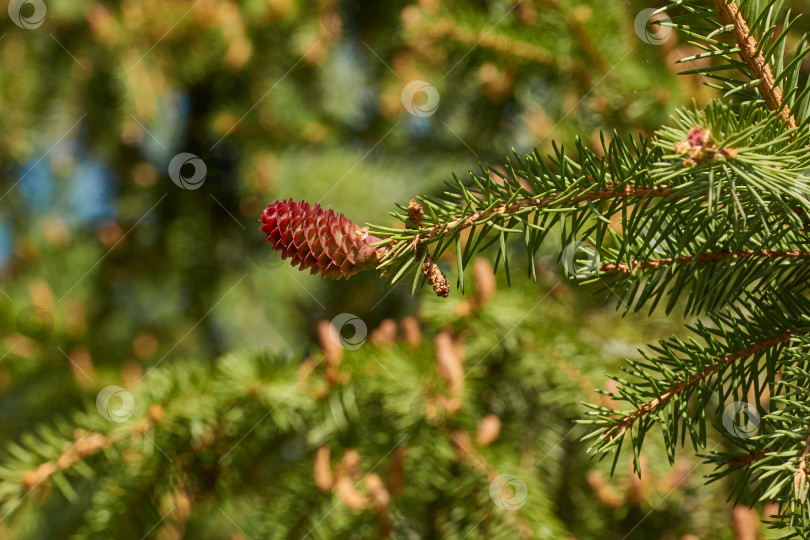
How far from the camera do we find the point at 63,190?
1701mm

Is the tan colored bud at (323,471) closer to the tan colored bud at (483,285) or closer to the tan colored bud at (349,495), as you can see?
the tan colored bud at (349,495)

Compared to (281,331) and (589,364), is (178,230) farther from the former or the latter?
(589,364)

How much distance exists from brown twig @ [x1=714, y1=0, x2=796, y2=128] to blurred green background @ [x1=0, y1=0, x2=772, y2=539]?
13.8 inches

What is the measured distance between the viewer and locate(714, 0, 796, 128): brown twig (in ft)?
1.29

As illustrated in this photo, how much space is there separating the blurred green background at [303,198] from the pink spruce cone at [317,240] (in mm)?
409

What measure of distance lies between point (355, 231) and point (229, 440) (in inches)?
21.2

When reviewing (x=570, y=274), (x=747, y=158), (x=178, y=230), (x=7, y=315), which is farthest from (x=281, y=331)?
(x=747, y=158)

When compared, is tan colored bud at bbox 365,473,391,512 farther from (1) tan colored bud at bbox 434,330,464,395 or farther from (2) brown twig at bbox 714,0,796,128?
(2) brown twig at bbox 714,0,796,128

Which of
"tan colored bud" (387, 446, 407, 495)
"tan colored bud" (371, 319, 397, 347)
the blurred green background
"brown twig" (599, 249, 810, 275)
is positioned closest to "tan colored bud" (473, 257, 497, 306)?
the blurred green background

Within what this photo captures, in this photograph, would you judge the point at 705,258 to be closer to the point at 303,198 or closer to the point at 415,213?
the point at 415,213

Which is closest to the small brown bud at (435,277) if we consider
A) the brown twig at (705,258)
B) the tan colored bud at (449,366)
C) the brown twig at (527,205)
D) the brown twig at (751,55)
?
the brown twig at (527,205)

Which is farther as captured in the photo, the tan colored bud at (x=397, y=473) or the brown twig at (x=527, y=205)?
the tan colored bud at (x=397, y=473)

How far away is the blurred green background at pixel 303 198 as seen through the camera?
2.70 ft

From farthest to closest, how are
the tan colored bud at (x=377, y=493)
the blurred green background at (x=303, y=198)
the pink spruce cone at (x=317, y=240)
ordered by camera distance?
the blurred green background at (x=303, y=198), the tan colored bud at (x=377, y=493), the pink spruce cone at (x=317, y=240)
